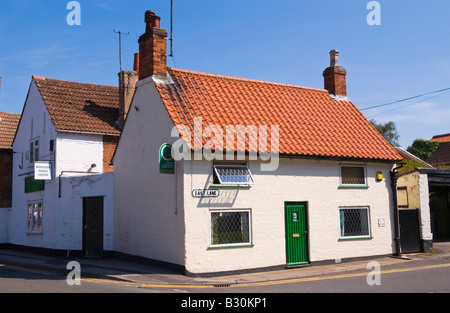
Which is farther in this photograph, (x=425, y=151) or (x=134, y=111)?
(x=425, y=151)

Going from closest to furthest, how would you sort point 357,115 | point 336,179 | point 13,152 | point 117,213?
point 336,179 < point 117,213 < point 357,115 < point 13,152

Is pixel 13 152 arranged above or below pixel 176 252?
above

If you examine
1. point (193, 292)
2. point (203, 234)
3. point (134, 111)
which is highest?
point (134, 111)

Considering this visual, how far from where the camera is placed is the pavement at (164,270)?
12.6 m

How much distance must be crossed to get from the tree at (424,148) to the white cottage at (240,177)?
28508mm

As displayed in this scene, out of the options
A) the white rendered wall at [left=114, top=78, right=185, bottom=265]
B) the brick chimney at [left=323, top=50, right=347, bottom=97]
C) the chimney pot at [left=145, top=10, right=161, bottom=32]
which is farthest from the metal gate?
the chimney pot at [left=145, top=10, right=161, bottom=32]

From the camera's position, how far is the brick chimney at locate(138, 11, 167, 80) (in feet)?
51.6

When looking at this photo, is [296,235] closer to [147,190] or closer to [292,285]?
[292,285]

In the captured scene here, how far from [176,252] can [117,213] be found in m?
4.83

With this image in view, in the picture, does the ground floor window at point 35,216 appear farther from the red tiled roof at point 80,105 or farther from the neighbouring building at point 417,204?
the neighbouring building at point 417,204

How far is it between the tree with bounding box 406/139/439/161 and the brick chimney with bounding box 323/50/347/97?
89.4 ft
